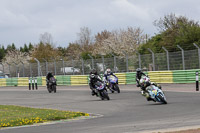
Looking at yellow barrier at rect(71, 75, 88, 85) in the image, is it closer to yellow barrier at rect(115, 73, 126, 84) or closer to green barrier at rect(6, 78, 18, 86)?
yellow barrier at rect(115, 73, 126, 84)

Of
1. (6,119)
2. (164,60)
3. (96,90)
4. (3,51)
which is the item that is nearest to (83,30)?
(3,51)

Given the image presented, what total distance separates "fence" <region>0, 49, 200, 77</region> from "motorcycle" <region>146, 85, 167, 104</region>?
10834 mm

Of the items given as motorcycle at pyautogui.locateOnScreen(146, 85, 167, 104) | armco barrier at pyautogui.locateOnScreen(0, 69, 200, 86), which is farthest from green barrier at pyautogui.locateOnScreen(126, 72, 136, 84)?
motorcycle at pyautogui.locateOnScreen(146, 85, 167, 104)

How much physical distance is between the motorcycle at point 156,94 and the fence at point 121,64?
35.5ft

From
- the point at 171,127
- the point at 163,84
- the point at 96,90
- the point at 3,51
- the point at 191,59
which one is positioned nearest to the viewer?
the point at 171,127

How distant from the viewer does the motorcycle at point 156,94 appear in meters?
15.9

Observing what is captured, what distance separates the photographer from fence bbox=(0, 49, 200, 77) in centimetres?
2774

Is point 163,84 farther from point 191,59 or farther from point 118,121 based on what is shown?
point 118,121

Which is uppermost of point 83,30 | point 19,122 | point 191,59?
point 83,30

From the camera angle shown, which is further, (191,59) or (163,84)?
(163,84)

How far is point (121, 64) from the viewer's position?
109 ft

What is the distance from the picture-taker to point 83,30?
92688 mm

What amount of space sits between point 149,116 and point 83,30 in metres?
81.1

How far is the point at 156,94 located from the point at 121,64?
17.3 metres
